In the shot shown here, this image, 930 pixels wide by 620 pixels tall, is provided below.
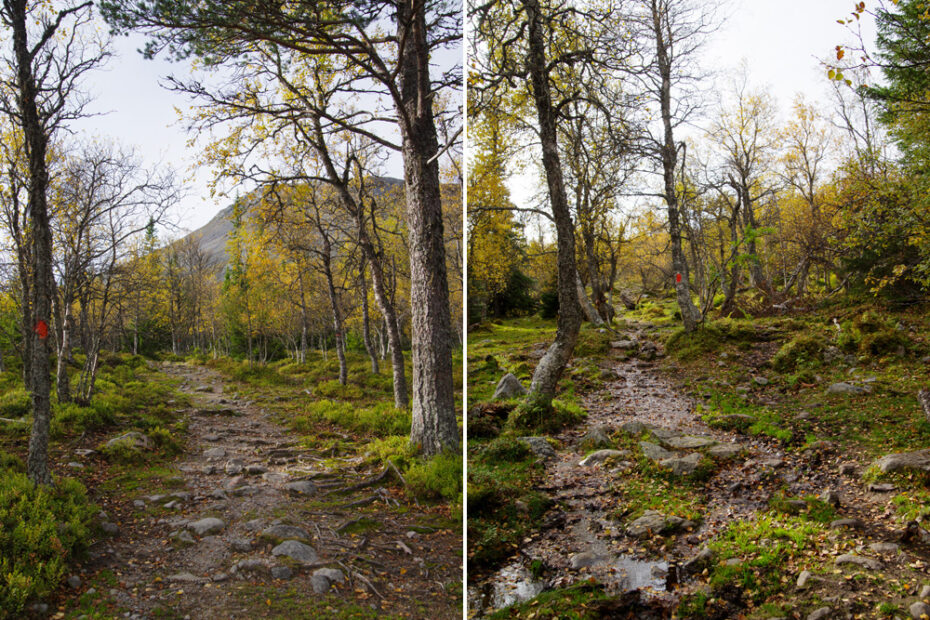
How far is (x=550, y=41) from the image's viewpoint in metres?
4.90

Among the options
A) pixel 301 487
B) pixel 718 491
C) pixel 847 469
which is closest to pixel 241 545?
pixel 301 487

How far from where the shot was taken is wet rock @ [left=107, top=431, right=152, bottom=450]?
6583mm

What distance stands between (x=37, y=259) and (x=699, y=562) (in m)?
6.08

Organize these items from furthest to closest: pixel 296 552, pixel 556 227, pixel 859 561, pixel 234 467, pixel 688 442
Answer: pixel 234 467
pixel 556 227
pixel 688 442
pixel 296 552
pixel 859 561

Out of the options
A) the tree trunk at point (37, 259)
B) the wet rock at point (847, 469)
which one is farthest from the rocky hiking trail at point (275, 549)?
the wet rock at point (847, 469)

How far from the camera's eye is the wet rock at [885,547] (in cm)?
296

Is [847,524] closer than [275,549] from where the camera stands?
Yes

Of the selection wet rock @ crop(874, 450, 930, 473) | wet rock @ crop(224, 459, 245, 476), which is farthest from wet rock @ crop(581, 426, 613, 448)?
wet rock @ crop(224, 459, 245, 476)


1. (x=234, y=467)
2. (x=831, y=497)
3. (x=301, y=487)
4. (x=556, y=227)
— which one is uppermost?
(x=556, y=227)

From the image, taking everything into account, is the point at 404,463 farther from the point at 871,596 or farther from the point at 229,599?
the point at 871,596

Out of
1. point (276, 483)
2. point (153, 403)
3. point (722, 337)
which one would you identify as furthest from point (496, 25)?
point (153, 403)

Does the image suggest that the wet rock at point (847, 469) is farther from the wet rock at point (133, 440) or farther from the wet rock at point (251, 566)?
the wet rock at point (133, 440)

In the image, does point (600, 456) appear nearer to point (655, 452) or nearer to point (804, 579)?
point (655, 452)

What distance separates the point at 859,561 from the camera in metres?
2.83
